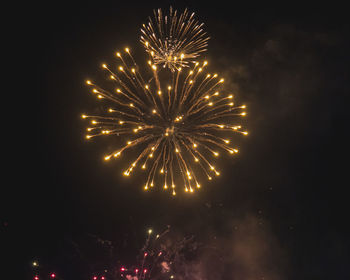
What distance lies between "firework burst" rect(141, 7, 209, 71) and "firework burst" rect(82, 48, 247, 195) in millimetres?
456

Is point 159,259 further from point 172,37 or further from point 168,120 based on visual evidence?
point 172,37

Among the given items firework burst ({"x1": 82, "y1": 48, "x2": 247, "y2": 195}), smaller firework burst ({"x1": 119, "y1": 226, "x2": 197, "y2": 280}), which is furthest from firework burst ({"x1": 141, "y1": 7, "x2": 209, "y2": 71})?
smaller firework burst ({"x1": 119, "y1": 226, "x2": 197, "y2": 280})

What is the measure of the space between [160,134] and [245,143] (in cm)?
320

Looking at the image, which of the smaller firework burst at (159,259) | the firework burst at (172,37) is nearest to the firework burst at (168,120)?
the firework burst at (172,37)

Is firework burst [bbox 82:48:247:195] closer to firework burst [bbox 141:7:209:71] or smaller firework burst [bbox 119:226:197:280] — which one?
firework burst [bbox 141:7:209:71]

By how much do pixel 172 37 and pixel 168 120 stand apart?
2447 mm

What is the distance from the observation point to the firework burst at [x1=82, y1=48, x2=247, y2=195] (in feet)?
26.1

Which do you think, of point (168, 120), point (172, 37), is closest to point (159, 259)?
point (168, 120)

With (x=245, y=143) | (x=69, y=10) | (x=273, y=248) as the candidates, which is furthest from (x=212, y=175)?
(x=69, y=10)

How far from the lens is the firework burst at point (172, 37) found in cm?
745

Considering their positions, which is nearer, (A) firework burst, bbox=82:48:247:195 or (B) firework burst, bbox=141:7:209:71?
(B) firework burst, bbox=141:7:209:71

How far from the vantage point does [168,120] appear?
777cm

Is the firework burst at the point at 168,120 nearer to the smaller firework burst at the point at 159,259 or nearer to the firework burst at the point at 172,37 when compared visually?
the firework burst at the point at 172,37

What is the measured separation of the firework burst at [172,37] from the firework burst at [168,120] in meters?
0.46
